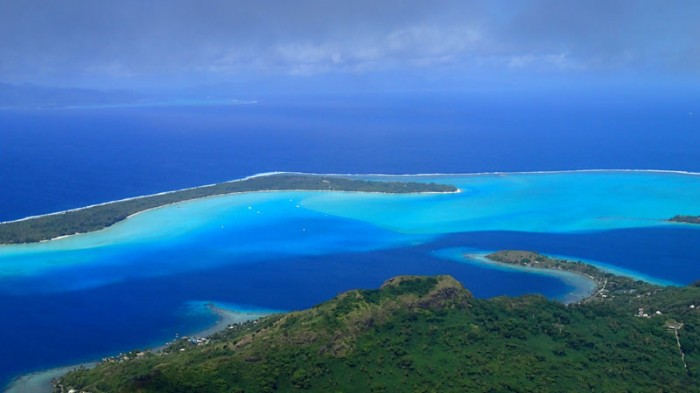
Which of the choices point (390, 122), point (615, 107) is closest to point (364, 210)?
point (390, 122)

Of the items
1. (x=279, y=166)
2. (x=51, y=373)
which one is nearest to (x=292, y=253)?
(x=51, y=373)

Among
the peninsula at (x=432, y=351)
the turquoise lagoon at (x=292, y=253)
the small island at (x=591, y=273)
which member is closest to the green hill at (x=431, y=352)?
the peninsula at (x=432, y=351)

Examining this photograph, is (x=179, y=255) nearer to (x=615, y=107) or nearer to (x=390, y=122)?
(x=390, y=122)

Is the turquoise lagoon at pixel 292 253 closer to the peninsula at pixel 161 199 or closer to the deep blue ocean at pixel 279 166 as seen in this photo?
the deep blue ocean at pixel 279 166

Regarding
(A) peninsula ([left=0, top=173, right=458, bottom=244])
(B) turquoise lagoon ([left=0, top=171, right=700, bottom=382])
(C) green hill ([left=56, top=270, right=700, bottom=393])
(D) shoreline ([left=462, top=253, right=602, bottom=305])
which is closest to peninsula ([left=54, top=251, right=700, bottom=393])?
(C) green hill ([left=56, top=270, right=700, bottom=393])

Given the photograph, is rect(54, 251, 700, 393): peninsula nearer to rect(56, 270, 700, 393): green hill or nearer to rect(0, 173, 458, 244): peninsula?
rect(56, 270, 700, 393): green hill

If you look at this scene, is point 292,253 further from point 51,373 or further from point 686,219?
point 686,219

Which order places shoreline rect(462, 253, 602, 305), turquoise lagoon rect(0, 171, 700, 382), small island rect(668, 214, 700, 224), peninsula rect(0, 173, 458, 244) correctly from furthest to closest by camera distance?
small island rect(668, 214, 700, 224) → peninsula rect(0, 173, 458, 244) → shoreline rect(462, 253, 602, 305) → turquoise lagoon rect(0, 171, 700, 382)
